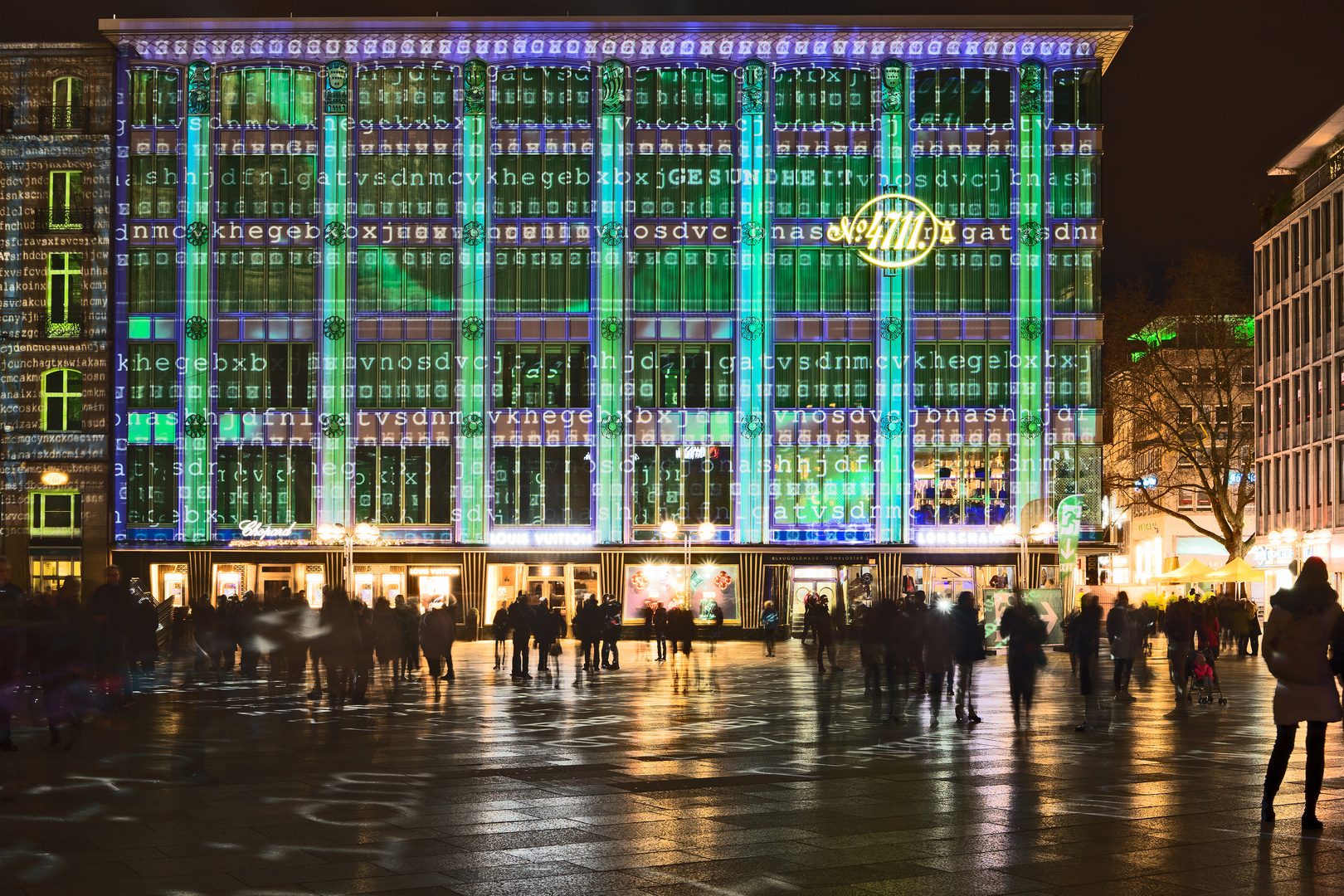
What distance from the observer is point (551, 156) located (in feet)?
178

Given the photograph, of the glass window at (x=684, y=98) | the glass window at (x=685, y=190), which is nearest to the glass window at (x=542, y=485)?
the glass window at (x=685, y=190)

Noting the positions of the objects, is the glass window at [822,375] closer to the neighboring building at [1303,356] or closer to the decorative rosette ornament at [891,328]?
the decorative rosette ornament at [891,328]

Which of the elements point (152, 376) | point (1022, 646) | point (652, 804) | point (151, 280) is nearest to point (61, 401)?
point (152, 376)

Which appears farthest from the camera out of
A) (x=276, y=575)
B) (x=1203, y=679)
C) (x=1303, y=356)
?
(x=1303, y=356)

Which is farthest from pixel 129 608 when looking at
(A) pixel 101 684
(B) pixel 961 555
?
(B) pixel 961 555

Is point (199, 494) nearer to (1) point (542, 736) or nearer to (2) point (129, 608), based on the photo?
(2) point (129, 608)

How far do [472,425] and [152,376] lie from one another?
36.7 ft

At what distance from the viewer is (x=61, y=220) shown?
54.2 metres

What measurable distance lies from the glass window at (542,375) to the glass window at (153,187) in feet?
40.9

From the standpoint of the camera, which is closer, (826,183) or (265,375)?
(265,375)

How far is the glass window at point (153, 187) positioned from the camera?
54.0 m

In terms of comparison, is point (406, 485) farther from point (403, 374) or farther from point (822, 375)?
point (822, 375)

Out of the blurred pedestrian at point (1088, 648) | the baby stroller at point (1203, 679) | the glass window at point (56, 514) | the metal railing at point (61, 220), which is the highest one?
the metal railing at point (61, 220)

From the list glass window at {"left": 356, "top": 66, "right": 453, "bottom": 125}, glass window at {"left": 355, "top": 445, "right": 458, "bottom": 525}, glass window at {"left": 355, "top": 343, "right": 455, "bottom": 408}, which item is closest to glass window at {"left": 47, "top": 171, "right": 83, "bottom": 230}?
glass window at {"left": 356, "top": 66, "right": 453, "bottom": 125}
